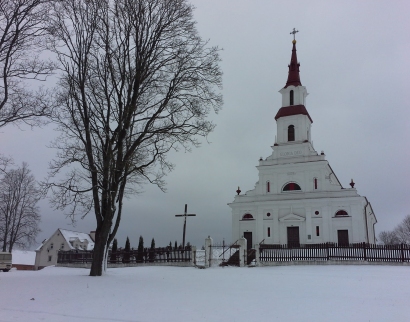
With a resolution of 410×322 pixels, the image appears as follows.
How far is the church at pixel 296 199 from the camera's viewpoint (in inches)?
1353

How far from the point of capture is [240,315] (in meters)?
7.02

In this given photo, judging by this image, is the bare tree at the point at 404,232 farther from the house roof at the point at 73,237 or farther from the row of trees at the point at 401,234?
the house roof at the point at 73,237

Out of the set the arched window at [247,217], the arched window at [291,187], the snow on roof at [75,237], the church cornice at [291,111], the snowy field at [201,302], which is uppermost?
the church cornice at [291,111]

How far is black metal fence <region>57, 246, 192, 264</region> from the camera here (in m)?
23.4

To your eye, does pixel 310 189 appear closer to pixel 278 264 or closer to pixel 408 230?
pixel 278 264

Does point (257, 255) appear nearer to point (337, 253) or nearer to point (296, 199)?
point (337, 253)

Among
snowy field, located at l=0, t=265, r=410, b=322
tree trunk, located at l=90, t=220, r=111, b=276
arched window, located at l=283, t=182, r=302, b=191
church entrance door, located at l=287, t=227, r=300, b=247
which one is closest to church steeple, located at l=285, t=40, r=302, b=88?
arched window, located at l=283, t=182, r=302, b=191

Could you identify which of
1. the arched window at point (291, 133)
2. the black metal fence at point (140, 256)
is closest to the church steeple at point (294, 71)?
the arched window at point (291, 133)

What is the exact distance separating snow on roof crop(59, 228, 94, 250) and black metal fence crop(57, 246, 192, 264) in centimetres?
1925

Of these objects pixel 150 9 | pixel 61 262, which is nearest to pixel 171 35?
pixel 150 9

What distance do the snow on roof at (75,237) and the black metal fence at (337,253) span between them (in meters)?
35.2

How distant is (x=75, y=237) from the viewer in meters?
51.4

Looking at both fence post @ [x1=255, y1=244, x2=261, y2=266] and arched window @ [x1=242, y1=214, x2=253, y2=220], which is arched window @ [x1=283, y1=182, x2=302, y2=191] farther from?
fence post @ [x1=255, y1=244, x2=261, y2=266]

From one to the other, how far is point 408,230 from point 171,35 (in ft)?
242
